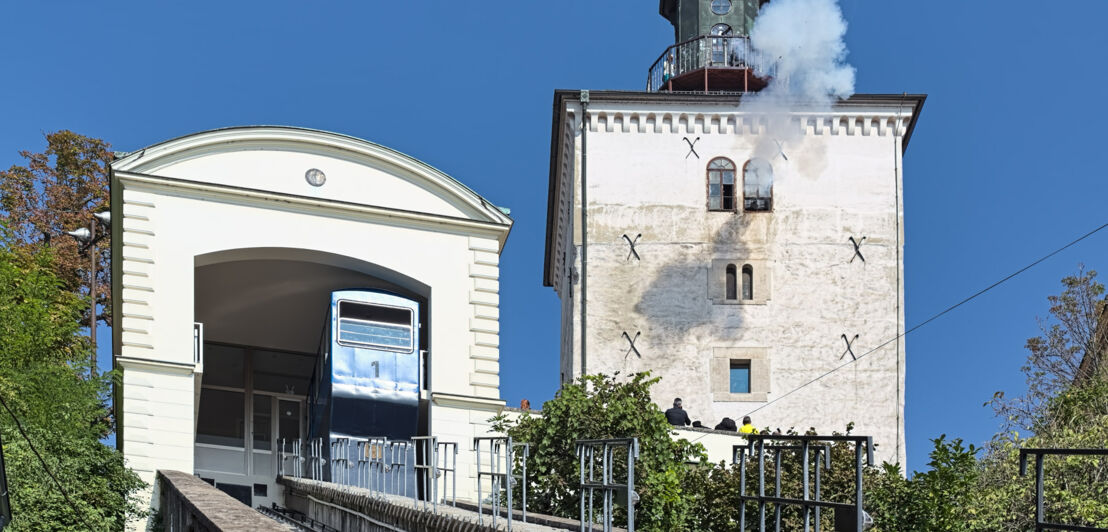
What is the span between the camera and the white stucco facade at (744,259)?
4266 cm

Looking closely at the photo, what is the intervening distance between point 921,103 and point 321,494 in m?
27.2

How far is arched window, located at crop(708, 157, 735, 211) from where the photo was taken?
44.0 metres

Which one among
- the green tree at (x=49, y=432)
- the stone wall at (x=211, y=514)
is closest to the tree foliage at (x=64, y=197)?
the green tree at (x=49, y=432)

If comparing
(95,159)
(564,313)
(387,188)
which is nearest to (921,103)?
(564,313)

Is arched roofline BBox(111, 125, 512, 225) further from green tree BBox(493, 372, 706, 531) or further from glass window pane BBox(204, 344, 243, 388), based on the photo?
glass window pane BBox(204, 344, 243, 388)

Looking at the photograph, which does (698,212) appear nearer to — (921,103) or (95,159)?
(921,103)

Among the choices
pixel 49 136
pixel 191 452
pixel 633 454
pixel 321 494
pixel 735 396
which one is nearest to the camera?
pixel 633 454

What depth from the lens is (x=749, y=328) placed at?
43250 millimetres

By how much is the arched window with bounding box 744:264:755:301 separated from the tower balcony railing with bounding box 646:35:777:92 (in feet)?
22.9

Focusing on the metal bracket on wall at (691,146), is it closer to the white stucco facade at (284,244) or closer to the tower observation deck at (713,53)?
the tower observation deck at (713,53)

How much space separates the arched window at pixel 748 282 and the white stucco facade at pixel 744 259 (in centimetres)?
12

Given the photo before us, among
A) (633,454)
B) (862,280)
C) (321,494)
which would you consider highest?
(862,280)

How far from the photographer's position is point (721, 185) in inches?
1736

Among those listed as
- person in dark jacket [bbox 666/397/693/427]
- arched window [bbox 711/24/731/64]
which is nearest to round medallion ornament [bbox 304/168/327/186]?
person in dark jacket [bbox 666/397/693/427]
